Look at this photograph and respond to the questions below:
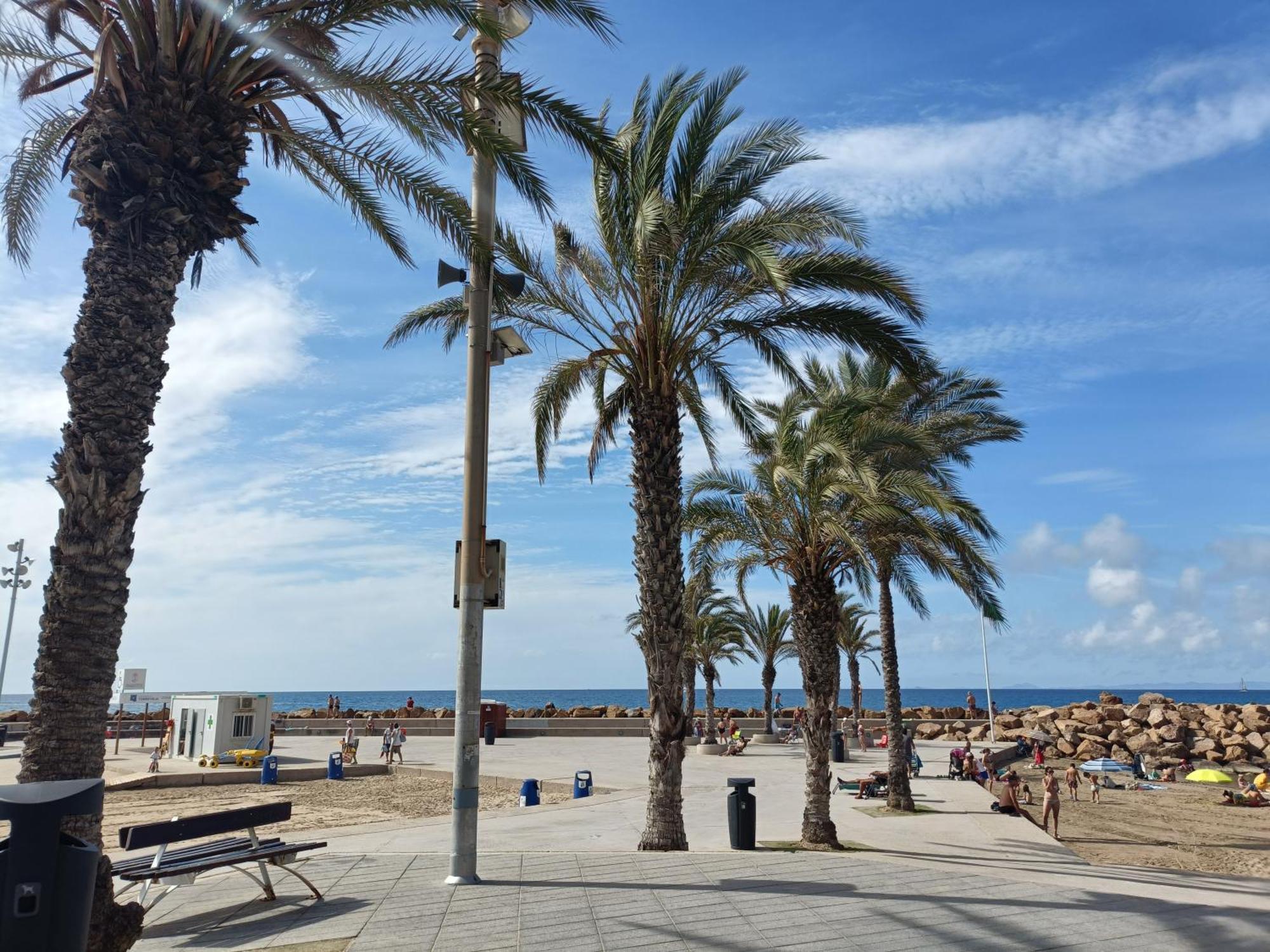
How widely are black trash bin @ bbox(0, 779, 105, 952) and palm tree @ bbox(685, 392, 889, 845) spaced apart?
1080 centimetres

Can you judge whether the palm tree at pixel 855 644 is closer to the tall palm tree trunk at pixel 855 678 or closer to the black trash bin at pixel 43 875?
the tall palm tree trunk at pixel 855 678

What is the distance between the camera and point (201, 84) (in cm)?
737

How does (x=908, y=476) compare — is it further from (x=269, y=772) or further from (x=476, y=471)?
(x=269, y=772)

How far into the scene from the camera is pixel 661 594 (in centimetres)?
1195

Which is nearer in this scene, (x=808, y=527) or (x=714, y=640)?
(x=808, y=527)

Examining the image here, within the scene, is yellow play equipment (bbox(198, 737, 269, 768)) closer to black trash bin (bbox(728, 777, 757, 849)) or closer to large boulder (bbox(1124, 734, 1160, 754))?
black trash bin (bbox(728, 777, 757, 849))

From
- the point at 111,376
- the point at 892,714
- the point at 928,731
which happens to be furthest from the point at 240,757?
the point at 928,731

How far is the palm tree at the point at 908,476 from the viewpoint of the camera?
15539 mm

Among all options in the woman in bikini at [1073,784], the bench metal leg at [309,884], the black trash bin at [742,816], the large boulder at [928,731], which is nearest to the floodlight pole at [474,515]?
the bench metal leg at [309,884]

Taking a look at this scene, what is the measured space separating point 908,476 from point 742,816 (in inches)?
243

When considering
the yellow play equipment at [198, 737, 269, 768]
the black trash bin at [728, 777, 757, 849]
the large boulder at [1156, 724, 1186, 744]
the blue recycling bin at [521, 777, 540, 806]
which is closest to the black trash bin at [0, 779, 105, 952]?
the black trash bin at [728, 777, 757, 849]

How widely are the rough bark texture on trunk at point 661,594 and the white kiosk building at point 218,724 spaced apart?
21.1 metres

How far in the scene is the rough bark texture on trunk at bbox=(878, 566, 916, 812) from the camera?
1888 cm

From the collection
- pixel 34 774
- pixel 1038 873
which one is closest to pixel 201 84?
pixel 34 774
